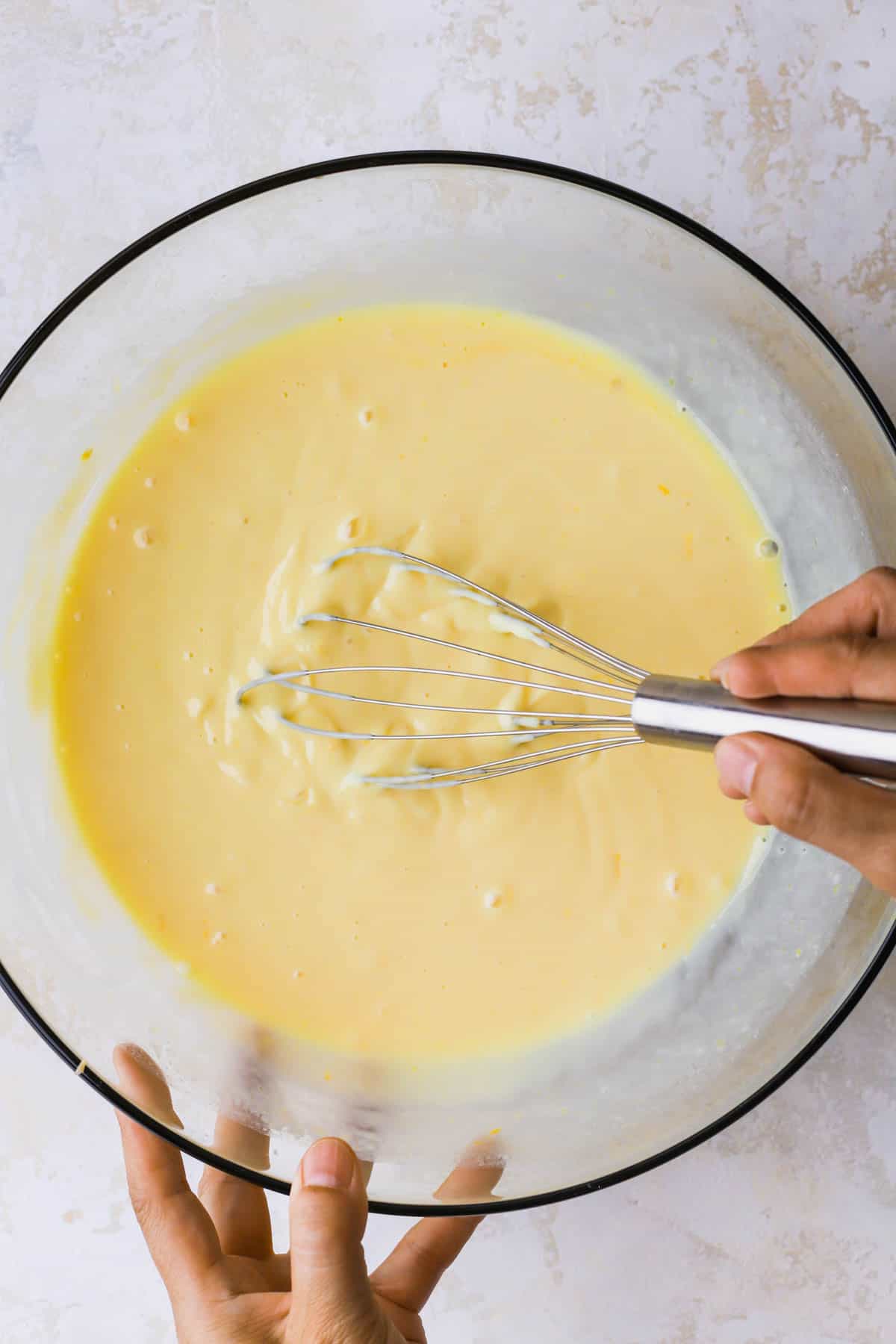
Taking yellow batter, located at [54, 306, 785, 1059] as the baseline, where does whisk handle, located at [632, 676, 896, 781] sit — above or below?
below

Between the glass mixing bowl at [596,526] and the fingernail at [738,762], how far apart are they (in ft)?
1.27

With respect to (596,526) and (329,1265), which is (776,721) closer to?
(596,526)

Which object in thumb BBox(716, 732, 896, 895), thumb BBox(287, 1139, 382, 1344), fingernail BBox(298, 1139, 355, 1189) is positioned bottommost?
thumb BBox(287, 1139, 382, 1344)

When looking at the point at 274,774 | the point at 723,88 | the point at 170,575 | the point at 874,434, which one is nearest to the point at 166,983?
the point at 274,774

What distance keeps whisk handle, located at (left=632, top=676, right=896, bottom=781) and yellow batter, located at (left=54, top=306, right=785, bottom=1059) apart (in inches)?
13.4

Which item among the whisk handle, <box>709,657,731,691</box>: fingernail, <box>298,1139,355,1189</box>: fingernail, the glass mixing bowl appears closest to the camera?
the whisk handle

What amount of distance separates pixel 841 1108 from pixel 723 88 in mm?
1016

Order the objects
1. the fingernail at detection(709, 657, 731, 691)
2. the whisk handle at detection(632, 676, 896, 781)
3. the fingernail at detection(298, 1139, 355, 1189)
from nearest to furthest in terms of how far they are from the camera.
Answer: the whisk handle at detection(632, 676, 896, 781) < the fingernail at detection(709, 657, 731, 691) < the fingernail at detection(298, 1139, 355, 1189)

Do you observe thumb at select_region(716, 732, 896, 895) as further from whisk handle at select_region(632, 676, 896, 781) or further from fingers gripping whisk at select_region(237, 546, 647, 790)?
fingers gripping whisk at select_region(237, 546, 647, 790)

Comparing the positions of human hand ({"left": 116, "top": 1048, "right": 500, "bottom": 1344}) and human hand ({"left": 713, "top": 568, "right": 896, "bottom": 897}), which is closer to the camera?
human hand ({"left": 713, "top": 568, "right": 896, "bottom": 897})

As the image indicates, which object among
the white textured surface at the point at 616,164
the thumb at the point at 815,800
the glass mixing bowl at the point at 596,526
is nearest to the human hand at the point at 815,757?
the thumb at the point at 815,800

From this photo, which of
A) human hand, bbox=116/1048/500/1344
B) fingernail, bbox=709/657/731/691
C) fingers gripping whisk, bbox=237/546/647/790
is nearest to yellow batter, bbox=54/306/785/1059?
fingers gripping whisk, bbox=237/546/647/790

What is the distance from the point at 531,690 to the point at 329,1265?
531 mm

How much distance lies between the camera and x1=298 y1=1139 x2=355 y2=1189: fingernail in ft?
2.86
